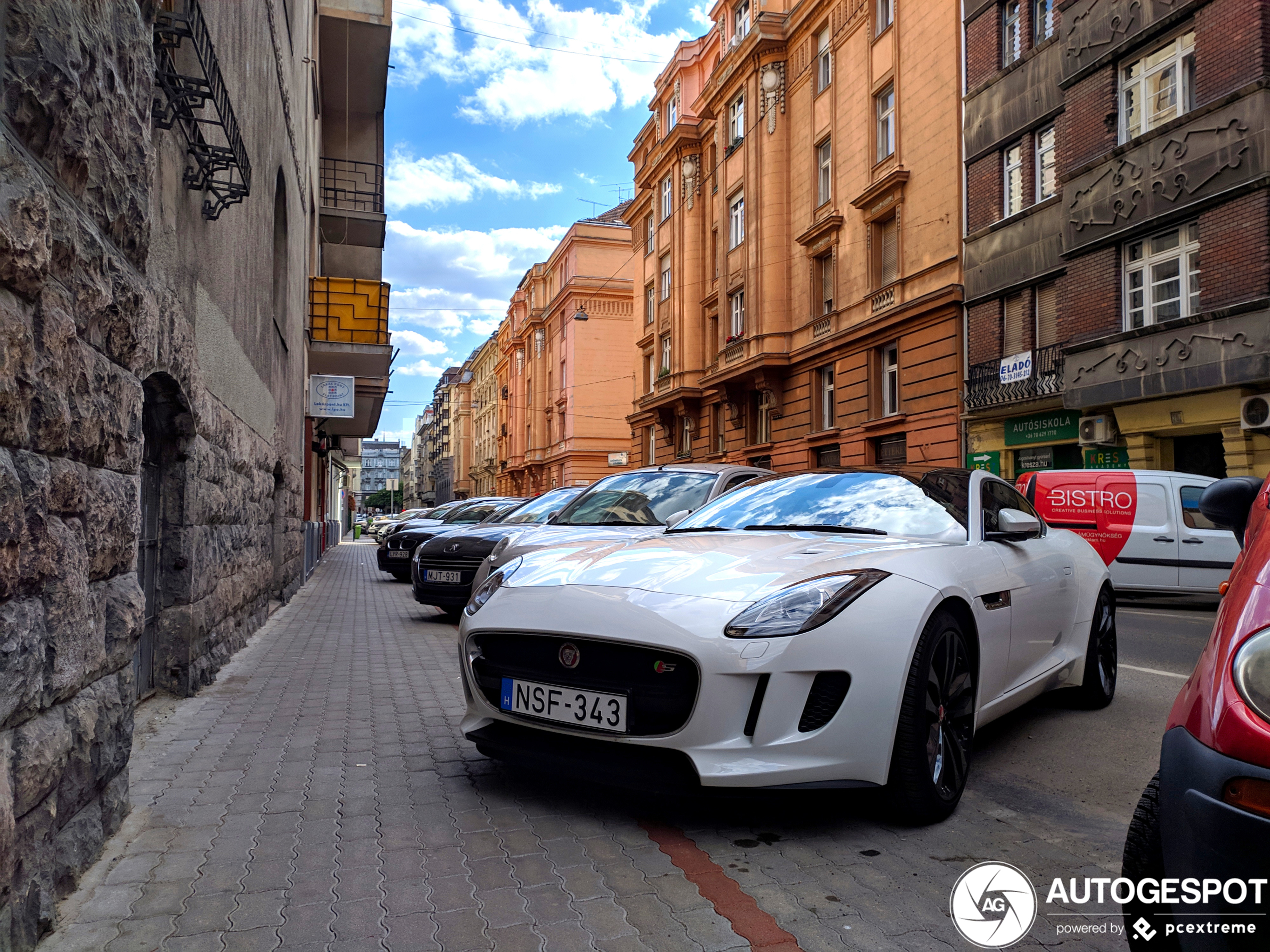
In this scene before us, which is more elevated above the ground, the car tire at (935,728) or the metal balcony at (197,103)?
the metal balcony at (197,103)

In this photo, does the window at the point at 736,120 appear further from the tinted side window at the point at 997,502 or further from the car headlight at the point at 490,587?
the car headlight at the point at 490,587

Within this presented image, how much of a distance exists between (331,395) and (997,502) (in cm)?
1565

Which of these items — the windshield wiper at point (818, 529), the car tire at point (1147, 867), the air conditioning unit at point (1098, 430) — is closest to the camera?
the car tire at point (1147, 867)

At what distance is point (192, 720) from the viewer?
5121 mm

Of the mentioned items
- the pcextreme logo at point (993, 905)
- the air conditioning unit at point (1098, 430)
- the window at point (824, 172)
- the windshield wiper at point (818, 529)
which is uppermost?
the window at point (824, 172)

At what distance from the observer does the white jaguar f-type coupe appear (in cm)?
302

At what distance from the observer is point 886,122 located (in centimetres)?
2425

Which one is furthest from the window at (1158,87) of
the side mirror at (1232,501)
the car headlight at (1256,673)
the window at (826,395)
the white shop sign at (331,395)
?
the car headlight at (1256,673)

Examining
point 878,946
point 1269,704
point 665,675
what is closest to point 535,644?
point 665,675

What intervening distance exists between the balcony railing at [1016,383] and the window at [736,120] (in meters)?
14.7

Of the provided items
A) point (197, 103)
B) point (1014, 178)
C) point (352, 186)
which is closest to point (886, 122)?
point (1014, 178)

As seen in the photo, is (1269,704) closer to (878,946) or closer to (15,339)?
(878,946)

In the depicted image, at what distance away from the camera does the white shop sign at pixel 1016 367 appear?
1906cm

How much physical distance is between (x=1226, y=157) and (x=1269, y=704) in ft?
54.7
